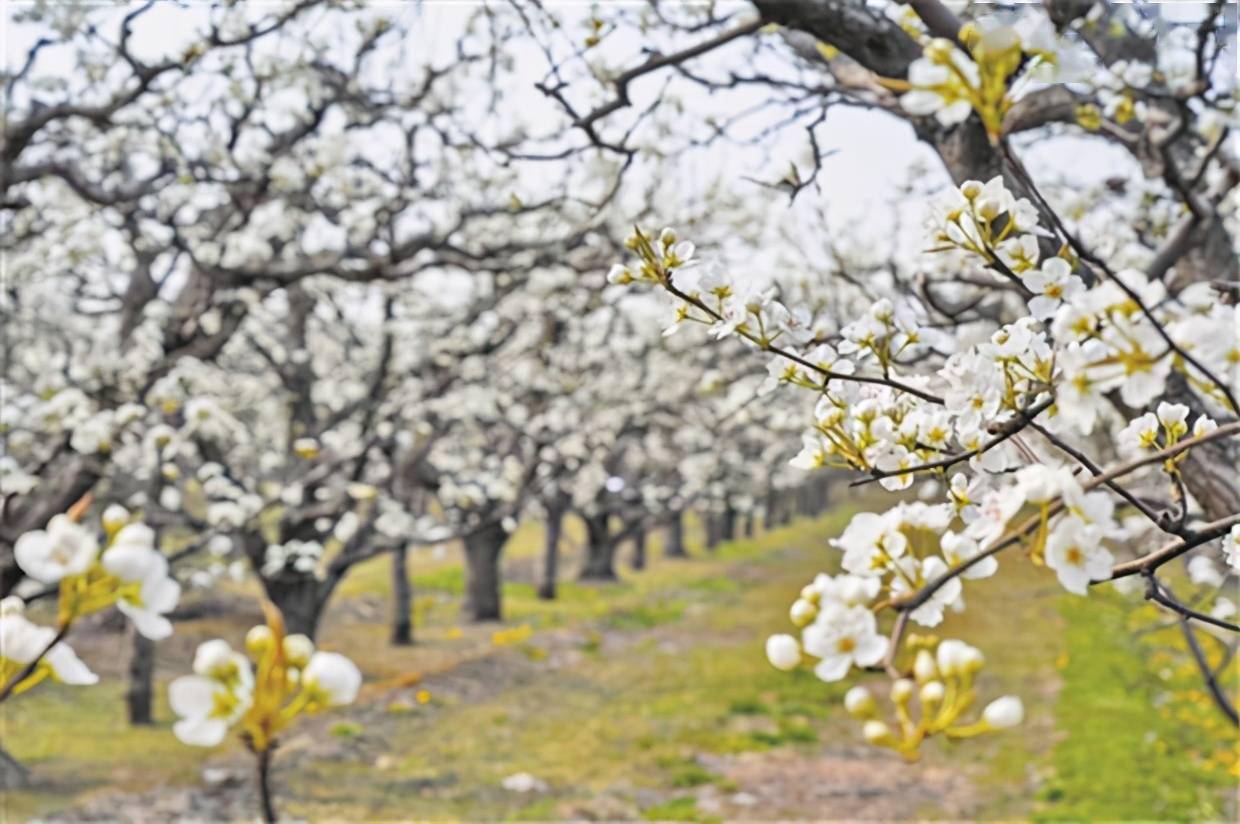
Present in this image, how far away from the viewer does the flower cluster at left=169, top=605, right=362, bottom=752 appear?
2.84 feet

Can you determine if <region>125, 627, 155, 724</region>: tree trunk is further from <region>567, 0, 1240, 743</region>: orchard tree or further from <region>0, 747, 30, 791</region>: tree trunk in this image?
<region>567, 0, 1240, 743</region>: orchard tree

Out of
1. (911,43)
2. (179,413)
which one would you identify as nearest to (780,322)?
(911,43)

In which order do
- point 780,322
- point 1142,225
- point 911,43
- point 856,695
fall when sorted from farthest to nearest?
point 1142,225
point 911,43
point 780,322
point 856,695

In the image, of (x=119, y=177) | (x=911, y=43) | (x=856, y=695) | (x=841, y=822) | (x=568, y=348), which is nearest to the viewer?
(x=856, y=695)

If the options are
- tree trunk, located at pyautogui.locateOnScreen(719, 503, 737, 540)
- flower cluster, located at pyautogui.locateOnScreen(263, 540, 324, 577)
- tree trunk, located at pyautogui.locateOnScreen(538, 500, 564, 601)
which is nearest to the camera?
flower cluster, located at pyautogui.locateOnScreen(263, 540, 324, 577)

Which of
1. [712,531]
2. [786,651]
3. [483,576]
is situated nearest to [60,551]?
[786,651]

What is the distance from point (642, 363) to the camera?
46.7ft

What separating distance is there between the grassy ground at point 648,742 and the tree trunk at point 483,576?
1.25m

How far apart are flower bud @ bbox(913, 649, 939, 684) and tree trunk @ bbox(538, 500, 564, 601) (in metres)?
15.6

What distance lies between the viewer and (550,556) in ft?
55.3

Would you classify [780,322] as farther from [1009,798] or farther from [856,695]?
[1009,798]

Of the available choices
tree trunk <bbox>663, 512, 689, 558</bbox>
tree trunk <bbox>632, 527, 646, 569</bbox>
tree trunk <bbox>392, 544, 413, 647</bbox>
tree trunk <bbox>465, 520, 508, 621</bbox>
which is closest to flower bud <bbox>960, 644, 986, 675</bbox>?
tree trunk <bbox>392, 544, 413, 647</bbox>

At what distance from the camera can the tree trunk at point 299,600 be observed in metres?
8.76

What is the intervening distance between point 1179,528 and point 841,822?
224 inches
